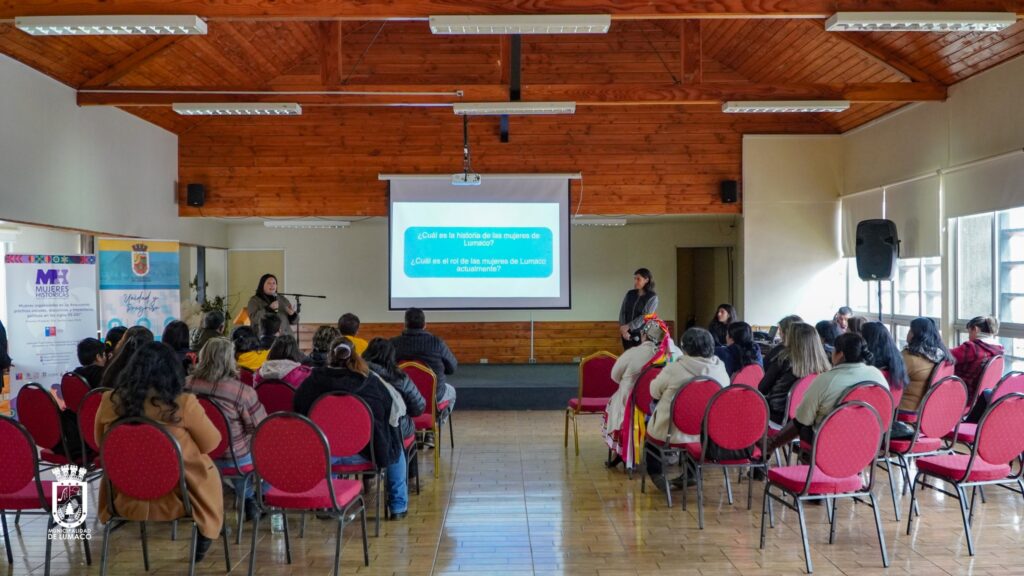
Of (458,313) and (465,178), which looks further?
(458,313)

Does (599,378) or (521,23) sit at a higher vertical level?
(521,23)

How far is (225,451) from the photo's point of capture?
4.48m

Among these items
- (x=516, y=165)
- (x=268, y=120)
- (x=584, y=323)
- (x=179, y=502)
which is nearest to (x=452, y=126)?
(x=516, y=165)

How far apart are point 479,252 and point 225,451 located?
616 centimetres

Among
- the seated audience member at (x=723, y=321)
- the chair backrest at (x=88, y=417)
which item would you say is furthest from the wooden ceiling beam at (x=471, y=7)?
the seated audience member at (x=723, y=321)

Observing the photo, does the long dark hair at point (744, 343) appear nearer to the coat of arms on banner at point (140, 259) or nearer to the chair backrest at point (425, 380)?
the chair backrest at point (425, 380)

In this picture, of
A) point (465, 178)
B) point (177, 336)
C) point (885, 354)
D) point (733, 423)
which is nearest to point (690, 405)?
point (733, 423)

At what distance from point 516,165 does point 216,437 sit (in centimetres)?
770

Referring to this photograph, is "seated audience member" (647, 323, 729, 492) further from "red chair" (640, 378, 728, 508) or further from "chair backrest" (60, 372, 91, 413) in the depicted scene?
"chair backrest" (60, 372, 91, 413)

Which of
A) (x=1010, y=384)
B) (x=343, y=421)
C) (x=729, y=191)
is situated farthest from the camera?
(x=729, y=191)

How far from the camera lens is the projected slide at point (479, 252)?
10359 mm

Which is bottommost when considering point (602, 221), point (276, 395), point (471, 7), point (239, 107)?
point (276, 395)

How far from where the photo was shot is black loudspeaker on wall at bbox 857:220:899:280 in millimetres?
8766

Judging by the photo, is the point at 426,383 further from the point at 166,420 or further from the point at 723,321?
the point at 723,321
